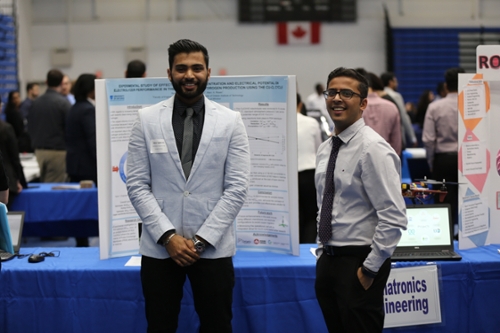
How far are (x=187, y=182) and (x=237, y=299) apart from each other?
95 centimetres

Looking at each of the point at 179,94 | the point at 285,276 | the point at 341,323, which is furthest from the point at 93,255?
the point at 341,323

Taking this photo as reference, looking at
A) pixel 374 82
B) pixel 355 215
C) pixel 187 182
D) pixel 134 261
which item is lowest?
pixel 134 261

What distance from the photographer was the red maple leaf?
39.3ft

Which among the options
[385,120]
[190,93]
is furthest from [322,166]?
[385,120]

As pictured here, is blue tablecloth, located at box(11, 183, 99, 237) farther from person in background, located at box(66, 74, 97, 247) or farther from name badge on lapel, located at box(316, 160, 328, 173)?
name badge on lapel, located at box(316, 160, 328, 173)

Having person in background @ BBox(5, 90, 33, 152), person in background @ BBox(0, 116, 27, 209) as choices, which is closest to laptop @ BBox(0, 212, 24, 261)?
person in background @ BBox(0, 116, 27, 209)

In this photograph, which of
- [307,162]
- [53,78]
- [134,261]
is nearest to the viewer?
[134,261]

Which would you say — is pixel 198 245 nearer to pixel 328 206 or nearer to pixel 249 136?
pixel 328 206

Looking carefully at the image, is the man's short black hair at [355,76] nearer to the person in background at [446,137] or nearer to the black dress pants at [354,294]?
the black dress pants at [354,294]

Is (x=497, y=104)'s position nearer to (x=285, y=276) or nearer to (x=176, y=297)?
(x=285, y=276)

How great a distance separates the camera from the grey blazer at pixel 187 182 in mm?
2221

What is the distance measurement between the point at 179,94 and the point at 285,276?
1.11 metres

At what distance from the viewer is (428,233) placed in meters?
3.13

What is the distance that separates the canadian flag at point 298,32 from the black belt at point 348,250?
1022 cm
